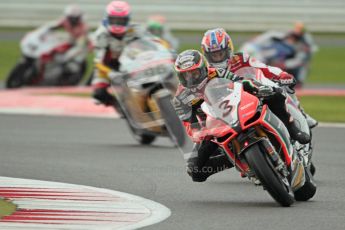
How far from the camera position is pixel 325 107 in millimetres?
19172

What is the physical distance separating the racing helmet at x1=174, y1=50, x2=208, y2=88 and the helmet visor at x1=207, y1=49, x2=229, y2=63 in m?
0.78

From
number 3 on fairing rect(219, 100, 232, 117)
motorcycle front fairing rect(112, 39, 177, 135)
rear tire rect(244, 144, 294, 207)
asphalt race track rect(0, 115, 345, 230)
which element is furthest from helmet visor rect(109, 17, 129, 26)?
rear tire rect(244, 144, 294, 207)

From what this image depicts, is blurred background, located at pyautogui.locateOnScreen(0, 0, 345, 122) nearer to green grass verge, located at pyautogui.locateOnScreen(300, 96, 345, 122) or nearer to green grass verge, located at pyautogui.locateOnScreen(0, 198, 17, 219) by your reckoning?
green grass verge, located at pyautogui.locateOnScreen(300, 96, 345, 122)

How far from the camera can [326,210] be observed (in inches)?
351

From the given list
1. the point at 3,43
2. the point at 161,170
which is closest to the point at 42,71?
the point at 3,43

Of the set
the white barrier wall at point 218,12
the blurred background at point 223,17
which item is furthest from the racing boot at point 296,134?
the white barrier wall at point 218,12

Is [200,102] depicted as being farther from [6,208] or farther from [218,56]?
[6,208]

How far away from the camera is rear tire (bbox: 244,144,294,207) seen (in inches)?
340

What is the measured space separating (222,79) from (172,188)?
1.62 metres

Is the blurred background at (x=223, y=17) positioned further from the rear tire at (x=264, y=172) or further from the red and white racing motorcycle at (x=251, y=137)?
the rear tire at (x=264, y=172)

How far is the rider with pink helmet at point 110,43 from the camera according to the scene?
14953 millimetres

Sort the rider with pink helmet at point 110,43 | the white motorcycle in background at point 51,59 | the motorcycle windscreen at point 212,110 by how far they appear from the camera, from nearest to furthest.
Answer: the motorcycle windscreen at point 212,110, the rider with pink helmet at point 110,43, the white motorcycle in background at point 51,59

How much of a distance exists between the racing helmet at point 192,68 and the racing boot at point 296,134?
2.87 feet

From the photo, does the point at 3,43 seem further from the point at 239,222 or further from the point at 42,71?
the point at 239,222
